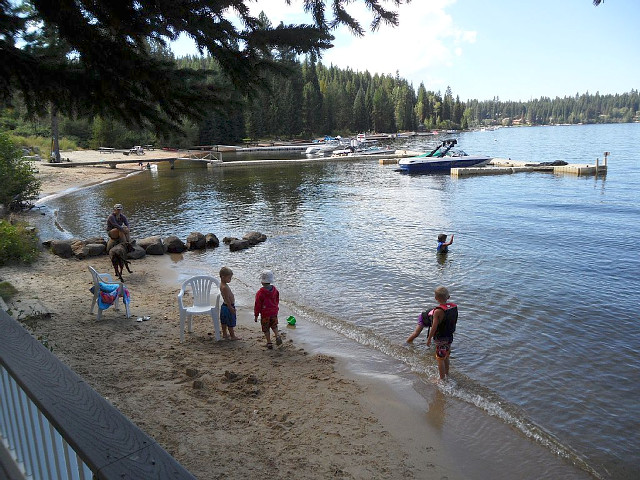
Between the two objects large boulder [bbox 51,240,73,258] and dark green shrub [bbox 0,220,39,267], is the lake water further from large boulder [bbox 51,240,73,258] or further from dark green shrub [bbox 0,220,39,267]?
dark green shrub [bbox 0,220,39,267]

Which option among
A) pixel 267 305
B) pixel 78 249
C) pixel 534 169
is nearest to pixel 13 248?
pixel 78 249

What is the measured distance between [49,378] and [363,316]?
9746 mm

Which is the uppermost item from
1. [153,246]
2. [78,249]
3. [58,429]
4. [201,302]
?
[58,429]

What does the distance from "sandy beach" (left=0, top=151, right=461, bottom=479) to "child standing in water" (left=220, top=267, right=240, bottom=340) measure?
0.30 meters

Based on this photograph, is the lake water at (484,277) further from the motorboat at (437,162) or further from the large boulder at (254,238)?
the motorboat at (437,162)

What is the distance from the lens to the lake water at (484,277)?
25.8 feet

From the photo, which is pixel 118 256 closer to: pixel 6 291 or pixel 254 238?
pixel 6 291

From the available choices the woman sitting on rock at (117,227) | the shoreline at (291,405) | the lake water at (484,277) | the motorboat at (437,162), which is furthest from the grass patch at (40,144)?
the shoreline at (291,405)

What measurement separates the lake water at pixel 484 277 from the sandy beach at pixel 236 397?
1.42 m

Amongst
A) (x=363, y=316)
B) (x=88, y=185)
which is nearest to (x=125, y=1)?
(x=363, y=316)

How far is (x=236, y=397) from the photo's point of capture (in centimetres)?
735

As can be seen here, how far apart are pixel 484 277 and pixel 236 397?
10065 millimetres

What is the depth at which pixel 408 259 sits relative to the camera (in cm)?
1722

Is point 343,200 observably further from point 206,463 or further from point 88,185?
point 206,463
